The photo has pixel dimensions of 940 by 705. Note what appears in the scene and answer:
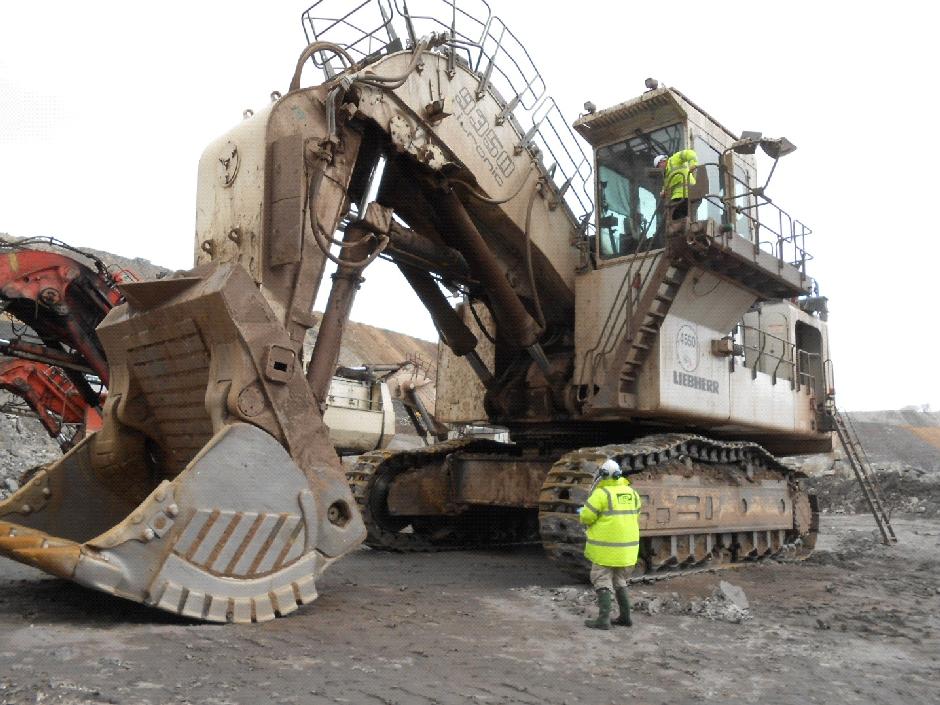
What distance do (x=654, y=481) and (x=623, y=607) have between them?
227 centimetres

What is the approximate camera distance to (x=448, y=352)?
1016 centimetres

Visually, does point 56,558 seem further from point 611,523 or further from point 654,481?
point 654,481

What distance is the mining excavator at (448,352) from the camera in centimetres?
507

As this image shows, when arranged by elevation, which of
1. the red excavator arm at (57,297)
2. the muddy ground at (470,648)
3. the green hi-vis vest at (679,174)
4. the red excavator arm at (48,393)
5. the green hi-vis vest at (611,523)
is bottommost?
the muddy ground at (470,648)

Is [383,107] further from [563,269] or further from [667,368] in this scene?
[667,368]

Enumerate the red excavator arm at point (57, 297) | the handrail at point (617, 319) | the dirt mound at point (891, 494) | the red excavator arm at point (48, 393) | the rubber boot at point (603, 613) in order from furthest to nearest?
the dirt mound at point (891, 494)
the red excavator arm at point (48, 393)
the red excavator arm at point (57, 297)
the handrail at point (617, 319)
the rubber boot at point (603, 613)

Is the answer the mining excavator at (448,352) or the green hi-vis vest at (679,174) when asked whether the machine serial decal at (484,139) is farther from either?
the green hi-vis vest at (679,174)

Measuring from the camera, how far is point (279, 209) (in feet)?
18.9

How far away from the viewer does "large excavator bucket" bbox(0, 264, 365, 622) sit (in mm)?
4605

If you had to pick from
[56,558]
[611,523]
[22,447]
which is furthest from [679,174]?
[22,447]

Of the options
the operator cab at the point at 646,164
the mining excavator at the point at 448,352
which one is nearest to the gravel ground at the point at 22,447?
the mining excavator at the point at 448,352

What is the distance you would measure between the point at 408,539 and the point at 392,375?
35.3ft

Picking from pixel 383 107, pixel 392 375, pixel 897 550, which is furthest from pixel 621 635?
pixel 392 375

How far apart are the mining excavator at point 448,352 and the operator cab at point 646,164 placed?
0.03 metres
